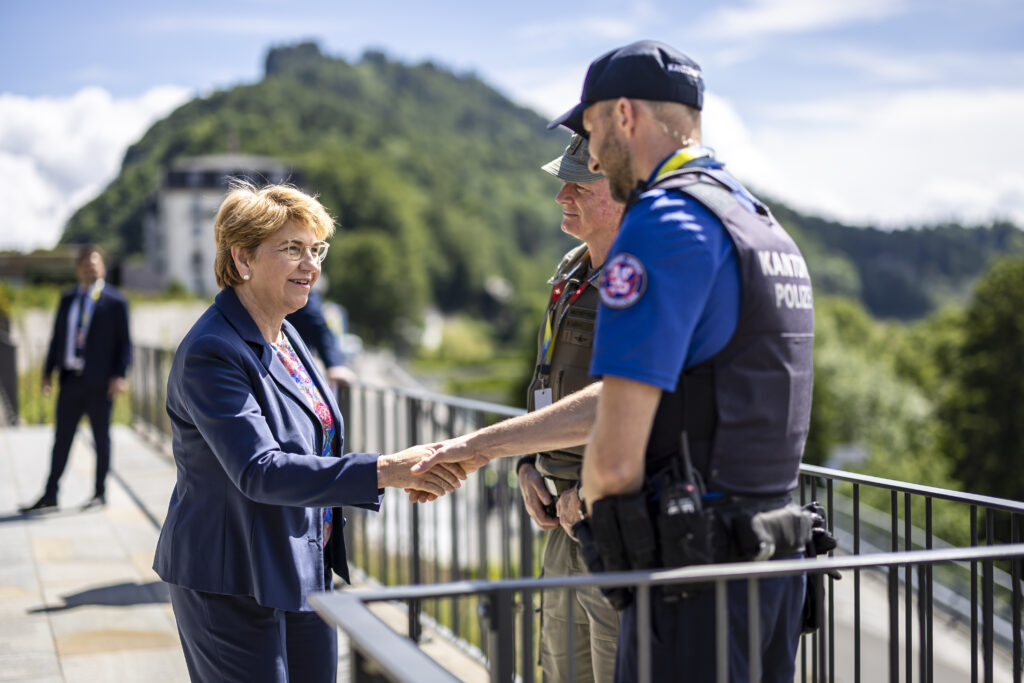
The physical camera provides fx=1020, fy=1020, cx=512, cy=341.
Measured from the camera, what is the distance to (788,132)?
17425cm

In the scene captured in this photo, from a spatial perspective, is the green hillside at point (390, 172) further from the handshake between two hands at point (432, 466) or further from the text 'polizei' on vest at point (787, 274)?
the text 'polizei' on vest at point (787, 274)

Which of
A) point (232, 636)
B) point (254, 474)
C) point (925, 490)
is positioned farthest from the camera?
point (925, 490)

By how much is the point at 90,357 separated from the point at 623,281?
724 centimetres

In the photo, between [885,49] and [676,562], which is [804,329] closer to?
[676,562]

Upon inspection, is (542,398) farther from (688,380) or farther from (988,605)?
(988,605)

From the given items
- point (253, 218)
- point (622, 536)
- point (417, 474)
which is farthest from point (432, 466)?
point (622, 536)

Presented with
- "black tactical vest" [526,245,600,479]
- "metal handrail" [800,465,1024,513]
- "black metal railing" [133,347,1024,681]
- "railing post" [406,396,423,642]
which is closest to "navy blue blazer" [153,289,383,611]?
"black metal railing" [133,347,1024,681]

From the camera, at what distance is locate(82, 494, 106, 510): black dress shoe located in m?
8.10

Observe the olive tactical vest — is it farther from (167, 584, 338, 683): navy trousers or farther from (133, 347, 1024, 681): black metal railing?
(167, 584, 338, 683): navy trousers

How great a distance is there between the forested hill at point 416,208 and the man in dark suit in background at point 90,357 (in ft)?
240

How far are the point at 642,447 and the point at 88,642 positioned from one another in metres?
4.12

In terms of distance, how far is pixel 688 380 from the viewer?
6.26ft

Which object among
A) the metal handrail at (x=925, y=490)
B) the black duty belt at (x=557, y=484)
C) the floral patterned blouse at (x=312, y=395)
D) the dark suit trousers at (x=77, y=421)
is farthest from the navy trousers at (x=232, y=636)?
the dark suit trousers at (x=77, y=421)

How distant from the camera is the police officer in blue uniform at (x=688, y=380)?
1830 mm
